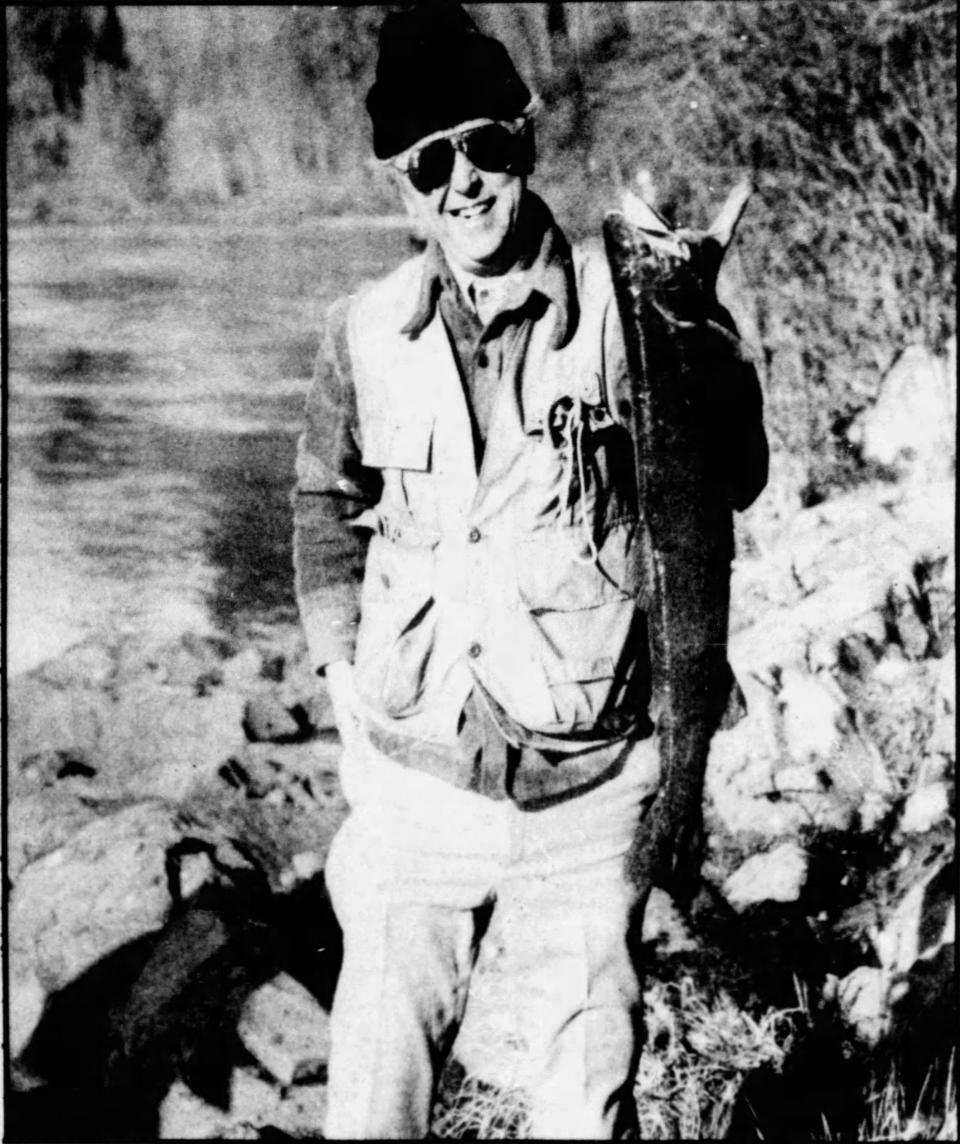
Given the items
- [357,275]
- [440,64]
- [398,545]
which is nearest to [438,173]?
[440,64]

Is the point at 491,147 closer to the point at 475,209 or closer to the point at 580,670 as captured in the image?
the point at 475,209

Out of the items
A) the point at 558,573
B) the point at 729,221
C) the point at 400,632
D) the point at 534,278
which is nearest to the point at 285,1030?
the point at 400,632

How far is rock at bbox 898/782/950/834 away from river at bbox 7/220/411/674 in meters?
2.24

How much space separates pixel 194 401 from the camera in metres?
3.43

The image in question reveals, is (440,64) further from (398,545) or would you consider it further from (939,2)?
(939,2)

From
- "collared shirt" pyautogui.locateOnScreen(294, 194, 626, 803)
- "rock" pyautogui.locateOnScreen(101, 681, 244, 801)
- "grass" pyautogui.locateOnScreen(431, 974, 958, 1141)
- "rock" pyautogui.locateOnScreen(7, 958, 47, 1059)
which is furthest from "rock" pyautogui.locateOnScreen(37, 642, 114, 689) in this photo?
"grass" pyautogui.locateOnScreen(431, 974, 958, 1141)

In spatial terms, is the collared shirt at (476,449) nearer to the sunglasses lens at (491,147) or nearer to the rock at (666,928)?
the sunglasses lens at (491,147)

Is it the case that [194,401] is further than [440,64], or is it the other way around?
[194,401]

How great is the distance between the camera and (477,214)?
7.76 ft

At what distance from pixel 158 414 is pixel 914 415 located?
2.76 metres

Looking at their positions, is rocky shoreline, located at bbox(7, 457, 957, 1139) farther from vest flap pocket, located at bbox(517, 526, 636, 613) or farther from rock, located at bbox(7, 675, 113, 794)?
vest flap pocket, located at bbox(517, 526, 636, 613)

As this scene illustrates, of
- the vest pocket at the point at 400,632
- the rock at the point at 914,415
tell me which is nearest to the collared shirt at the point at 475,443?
the vest pocket at the point at 400,632

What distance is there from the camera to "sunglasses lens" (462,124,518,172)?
2.35 meters

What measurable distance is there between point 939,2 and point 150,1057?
414cm
